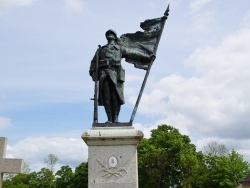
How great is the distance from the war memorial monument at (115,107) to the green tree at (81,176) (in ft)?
170

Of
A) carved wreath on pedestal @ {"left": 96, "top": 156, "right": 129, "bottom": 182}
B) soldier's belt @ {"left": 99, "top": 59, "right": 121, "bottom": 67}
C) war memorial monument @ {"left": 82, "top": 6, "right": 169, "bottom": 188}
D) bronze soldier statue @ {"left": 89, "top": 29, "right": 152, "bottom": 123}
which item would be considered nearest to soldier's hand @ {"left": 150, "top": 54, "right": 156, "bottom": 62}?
war memorial monument @ {"left": 82, "top": 6, "right": 169, "bottom": 188}

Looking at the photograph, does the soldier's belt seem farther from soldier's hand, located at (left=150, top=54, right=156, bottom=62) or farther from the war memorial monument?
soldier's hand, located at (left=150, top=54, right=156, bottom=62)

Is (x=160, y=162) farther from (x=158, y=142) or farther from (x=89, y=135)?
(x=89, y=135)

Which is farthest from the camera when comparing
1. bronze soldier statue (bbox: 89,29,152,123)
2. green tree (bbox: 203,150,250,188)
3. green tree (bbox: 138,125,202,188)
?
green tree (bbox: 203,150,250,188)

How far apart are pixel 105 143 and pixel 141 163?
4298 centimetres

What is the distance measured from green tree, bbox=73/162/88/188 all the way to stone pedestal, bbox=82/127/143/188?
52551 millimetres

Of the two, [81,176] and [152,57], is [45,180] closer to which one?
[81,176]

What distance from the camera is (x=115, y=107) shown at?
9141 mm

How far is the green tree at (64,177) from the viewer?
7232 cm

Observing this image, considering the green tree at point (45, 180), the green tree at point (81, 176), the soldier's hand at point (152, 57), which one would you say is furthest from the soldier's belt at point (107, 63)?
the green tree at point (45, 180)

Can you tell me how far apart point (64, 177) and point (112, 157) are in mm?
67245

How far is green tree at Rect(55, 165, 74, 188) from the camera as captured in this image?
72.3m

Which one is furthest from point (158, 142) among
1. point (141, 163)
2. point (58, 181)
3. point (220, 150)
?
point (58, 181)

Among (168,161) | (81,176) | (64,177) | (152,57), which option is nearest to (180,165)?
(168,161)
